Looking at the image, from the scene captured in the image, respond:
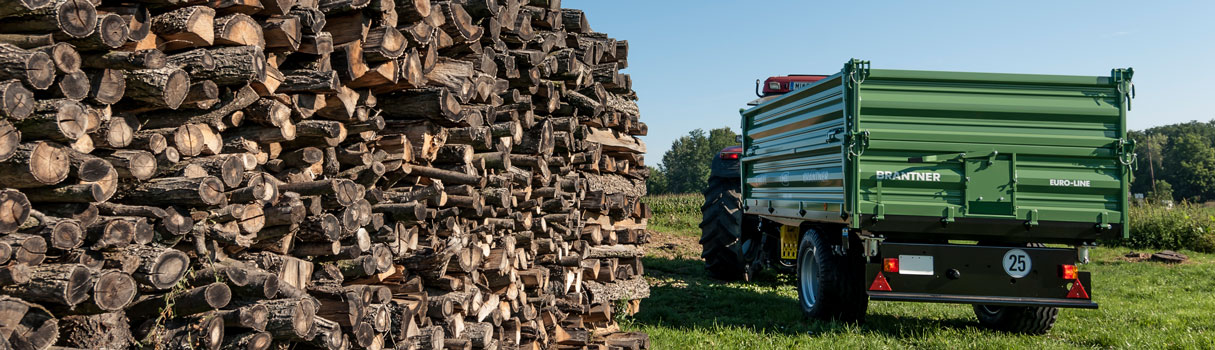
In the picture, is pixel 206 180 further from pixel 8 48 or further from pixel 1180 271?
pixel 1180 271

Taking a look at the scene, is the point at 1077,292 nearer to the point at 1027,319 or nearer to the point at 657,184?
the point at 1027,319

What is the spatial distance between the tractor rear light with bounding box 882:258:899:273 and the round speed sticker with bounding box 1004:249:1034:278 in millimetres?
886

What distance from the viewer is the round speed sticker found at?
6547 mm

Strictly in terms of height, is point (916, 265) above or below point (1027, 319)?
above

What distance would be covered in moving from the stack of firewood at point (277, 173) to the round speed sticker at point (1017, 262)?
3737 millimetres

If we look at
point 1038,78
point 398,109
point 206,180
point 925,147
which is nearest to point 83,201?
point 206,180

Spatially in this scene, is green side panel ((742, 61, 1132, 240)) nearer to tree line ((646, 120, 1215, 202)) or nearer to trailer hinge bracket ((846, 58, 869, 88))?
trailer hinge bracket ((846, 58, 869, 88))

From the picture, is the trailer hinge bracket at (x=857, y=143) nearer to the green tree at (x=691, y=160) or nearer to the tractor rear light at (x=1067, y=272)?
the tractor rear light at (x=1067, y=272)

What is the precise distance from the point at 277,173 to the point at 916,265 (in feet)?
16.6

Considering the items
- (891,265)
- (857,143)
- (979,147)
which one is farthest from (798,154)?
(979,147)

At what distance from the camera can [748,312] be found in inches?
322

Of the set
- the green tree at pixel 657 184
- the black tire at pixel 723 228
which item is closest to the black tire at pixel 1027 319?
the black tire at pixel 723 228

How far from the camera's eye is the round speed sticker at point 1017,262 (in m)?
6.55

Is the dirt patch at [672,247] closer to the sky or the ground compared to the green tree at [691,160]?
closer to the ground
